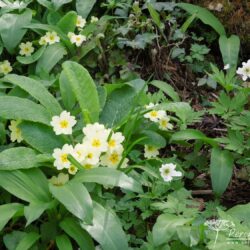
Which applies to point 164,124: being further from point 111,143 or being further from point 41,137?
point 41,137

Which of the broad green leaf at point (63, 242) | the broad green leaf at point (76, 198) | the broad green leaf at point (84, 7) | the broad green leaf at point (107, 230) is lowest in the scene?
the broad green leaf at point (63, 242)

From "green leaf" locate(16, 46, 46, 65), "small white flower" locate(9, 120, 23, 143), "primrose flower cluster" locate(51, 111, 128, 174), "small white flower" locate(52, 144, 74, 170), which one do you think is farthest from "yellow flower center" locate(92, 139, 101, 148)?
"green leaf" locate(16, 46, 46, 65)

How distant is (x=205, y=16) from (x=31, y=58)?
121 centimetres

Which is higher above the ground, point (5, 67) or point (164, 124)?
point (164, 124)

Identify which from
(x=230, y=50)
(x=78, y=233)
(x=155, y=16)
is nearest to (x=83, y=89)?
(x=78, y=233)

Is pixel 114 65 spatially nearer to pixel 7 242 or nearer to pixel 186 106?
pixel 186 106

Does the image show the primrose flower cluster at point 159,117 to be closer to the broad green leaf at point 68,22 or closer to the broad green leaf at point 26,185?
the broad green leaf at point 26,185

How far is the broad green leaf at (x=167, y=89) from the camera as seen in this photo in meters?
2.98

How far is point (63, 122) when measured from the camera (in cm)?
242

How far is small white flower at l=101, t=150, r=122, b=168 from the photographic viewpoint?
237cm

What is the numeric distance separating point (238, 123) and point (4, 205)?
1208 millimetres

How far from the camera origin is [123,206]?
2.31 meters

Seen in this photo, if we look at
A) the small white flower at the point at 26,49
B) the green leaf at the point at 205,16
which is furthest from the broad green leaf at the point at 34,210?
the green leaf at the point at 205,16

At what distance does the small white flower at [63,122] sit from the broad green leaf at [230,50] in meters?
1.36
